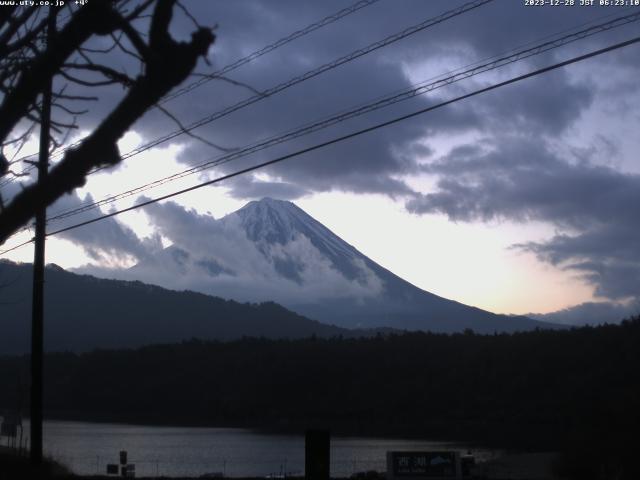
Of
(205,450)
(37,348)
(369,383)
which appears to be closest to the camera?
(37,348)

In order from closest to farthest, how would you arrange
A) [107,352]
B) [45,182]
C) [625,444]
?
[45,182], [625,444], [107,352]

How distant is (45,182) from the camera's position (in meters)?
3.88

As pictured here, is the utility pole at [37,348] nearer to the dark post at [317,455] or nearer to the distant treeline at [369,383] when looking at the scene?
the dark post at [317,455]

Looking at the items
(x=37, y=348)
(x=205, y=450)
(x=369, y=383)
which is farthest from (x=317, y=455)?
(x=369, y=383)

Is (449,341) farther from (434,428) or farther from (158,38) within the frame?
(158,38)

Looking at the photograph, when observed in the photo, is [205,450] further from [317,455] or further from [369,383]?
[317,455]

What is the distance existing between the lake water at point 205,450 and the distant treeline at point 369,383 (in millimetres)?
8051

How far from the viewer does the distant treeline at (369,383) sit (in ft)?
286

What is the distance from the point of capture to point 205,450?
205 ft

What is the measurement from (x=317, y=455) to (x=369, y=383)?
100633 mm

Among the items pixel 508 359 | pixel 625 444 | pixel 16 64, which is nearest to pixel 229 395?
pixel 508 359

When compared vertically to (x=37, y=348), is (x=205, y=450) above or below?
below

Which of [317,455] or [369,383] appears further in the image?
[369,383]

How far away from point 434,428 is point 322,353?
3632 cm
